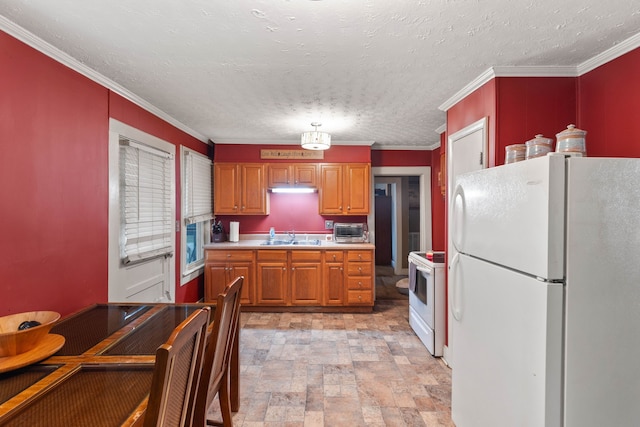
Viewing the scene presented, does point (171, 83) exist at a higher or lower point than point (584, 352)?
higher

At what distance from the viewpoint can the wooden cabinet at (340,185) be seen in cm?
458

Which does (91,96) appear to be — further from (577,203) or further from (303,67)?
(577,203)

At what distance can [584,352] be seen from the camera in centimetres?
127

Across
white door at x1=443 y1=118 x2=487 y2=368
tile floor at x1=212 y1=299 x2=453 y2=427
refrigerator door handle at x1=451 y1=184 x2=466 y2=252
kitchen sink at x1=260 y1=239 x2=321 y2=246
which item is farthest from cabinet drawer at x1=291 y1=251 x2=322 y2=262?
refrigerator door handle at x1=451 y1=184 x2=466 y2=252

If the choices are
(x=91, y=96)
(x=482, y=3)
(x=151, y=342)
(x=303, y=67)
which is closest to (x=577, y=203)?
(x=482, y=3)

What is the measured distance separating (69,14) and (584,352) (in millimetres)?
2816

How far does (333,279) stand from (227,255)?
1.46 metres

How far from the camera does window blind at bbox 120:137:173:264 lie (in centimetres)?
269

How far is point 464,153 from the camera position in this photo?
2.69m

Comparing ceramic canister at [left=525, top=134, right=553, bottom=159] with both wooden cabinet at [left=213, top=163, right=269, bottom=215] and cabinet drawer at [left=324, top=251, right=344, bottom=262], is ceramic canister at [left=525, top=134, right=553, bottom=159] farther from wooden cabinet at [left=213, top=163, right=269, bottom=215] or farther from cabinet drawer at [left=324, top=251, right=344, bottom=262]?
wooden cabinet at [left=213, top=163, right=269, bottom=215]

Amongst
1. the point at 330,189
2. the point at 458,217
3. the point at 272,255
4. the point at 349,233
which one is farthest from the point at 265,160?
the point at 458,217

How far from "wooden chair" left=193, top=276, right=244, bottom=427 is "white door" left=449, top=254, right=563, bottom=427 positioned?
133 cm

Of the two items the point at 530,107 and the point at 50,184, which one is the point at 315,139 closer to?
the point at 530,107

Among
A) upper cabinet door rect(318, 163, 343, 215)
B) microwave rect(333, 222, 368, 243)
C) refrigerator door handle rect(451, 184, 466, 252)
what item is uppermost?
upper cabinet door rect(318, 163, 343, 215)
